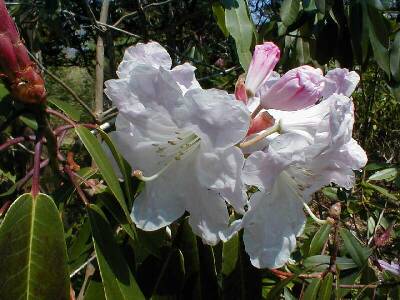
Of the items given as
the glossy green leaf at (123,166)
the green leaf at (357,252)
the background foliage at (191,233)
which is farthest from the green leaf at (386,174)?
the glossy green leaf at (123,166)

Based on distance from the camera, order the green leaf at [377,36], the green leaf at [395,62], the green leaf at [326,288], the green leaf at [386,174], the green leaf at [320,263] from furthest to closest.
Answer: the green leaf at [386,174], the green leaf at [395,62], the green leaf at [377,36], the green leaf at [320,263], the green leaf at [326,288]

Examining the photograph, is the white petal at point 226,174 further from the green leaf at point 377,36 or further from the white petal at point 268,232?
the green leaf at point 377,36

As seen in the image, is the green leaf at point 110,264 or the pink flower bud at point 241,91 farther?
the pink flower bud at point 241,91

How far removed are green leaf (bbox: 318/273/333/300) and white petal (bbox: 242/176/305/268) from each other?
25cm

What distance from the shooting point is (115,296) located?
25.1 inches

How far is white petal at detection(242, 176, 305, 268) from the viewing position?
75cm

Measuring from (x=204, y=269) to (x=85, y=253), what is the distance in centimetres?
20

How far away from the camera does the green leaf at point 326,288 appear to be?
967mm

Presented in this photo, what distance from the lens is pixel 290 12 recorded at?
159cm

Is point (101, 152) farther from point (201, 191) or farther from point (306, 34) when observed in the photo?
point (306, 34)

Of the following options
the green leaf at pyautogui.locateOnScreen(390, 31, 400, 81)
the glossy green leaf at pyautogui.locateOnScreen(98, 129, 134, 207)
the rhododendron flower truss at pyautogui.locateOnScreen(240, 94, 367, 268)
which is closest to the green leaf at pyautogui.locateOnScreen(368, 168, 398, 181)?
A: the green leaf at pyautogui.locateOnScreen(390, 31, 400, 81)

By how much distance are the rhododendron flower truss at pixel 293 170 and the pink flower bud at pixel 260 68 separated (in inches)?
2.3

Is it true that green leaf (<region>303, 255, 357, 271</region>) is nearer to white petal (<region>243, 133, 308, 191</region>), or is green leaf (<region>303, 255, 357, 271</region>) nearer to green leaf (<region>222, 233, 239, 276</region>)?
green leaf (<region>222, 233, 239, 276</region>)

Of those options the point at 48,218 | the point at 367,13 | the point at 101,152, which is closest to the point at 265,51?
the point at 101,152
